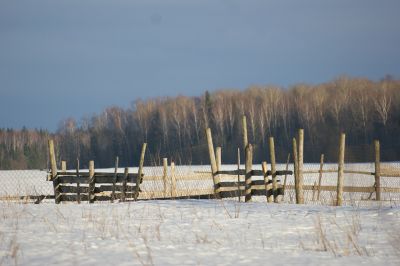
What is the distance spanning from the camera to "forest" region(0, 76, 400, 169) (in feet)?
198

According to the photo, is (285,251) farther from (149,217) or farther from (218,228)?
(149,217)

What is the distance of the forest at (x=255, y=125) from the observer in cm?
6031

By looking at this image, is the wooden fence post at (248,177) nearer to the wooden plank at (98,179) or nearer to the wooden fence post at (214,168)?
the wooden fence post at (214,168)

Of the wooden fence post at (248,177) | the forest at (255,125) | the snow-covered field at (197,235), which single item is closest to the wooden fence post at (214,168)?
the wooden fence post at (248,177)

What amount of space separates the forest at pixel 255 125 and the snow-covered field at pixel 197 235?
123ft

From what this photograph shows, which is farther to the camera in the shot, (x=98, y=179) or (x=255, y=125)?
(x=255, y=125)

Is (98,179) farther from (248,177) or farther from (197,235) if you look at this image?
(197,235)

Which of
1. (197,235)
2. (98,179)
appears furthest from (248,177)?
(197,235)

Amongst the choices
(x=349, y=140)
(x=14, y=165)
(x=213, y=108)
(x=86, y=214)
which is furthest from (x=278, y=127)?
(x=86, y=214)

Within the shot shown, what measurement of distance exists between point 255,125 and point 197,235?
61.0 m

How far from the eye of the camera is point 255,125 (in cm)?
6881

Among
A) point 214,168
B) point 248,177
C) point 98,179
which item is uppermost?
point 214,168

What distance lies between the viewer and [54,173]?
1622 centimetres

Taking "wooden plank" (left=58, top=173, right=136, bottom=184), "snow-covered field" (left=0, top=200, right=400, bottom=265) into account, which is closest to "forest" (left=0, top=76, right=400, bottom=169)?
"wooden plank" (left=58, top=173, right=136, bottom=184)
